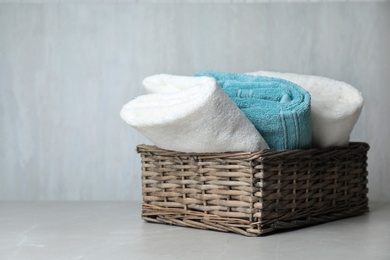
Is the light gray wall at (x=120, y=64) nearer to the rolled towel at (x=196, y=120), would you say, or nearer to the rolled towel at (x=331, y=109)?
the rolled towel at (x=331, y=109)

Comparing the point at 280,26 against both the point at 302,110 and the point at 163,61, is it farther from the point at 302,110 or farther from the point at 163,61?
the point at 302,110

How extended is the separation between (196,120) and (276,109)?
268 millimetres

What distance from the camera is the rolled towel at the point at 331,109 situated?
236cm

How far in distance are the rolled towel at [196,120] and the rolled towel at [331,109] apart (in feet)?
0.92

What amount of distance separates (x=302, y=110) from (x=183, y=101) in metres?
0.35

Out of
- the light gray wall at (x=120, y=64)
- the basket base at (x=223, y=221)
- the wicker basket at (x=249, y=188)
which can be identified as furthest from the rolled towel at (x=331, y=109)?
the light gray wall at (x=120, y=64)

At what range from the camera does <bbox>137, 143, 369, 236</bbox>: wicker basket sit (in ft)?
7.02

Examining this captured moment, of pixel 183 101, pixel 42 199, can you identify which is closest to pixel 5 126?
pixel 42 199

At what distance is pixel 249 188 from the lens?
213cm

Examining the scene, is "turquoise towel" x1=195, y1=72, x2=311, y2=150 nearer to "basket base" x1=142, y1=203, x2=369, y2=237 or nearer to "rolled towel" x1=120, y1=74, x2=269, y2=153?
"rolled towel" x1=120, y1=74, x2=269, y2=153

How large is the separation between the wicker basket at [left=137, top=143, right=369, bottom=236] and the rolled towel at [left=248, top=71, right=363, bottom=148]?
4 cm

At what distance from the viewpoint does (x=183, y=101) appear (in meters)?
2.12

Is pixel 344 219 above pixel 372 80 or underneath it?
underneath

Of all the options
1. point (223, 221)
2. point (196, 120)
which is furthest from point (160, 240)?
point (196, 120)
